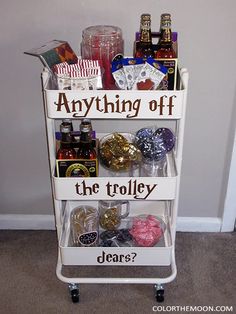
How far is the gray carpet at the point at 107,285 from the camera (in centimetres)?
174

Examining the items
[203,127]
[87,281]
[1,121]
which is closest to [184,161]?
[203,127]

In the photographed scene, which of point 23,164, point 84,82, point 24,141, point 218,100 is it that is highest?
point 84,82

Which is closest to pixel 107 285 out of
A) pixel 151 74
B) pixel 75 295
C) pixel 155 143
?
pixel 75 295

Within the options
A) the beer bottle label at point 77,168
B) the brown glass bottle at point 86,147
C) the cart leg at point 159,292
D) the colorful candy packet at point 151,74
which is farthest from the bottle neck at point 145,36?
the cart leg at point 159,292

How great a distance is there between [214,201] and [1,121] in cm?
110

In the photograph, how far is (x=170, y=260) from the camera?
171 centimetres

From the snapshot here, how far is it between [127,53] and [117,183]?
1.84ft

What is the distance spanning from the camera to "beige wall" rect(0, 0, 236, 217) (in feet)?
5.24

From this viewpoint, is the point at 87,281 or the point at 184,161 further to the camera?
the point at 184,161

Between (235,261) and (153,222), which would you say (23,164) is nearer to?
(153,222)

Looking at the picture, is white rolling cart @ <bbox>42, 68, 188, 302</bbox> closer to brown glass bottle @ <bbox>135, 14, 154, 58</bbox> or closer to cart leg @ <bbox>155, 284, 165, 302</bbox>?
cart leg @ <bbox>155, 284, 165, 302</bbox>

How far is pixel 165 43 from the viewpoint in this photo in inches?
55.6

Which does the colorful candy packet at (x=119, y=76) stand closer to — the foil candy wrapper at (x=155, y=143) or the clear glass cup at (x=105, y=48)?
the clear glass cup at (x=105, y=48)

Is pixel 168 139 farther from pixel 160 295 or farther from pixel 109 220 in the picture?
pixel 160 295
